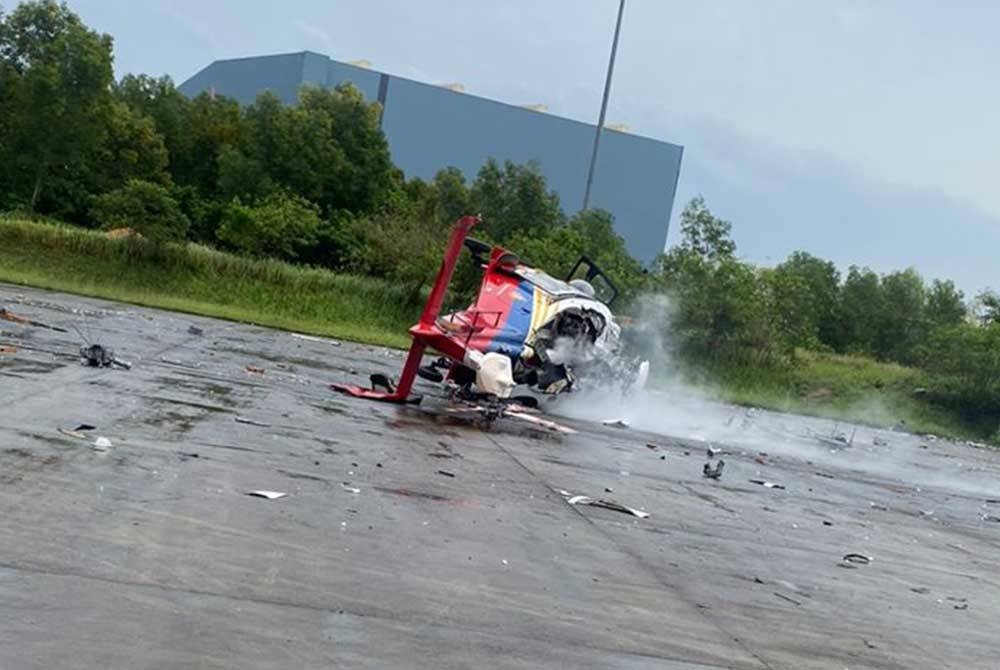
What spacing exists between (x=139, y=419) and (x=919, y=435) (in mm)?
31491

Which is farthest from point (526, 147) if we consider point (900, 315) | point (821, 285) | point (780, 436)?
point (780, 436)

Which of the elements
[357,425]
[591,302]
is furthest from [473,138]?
[357,425]

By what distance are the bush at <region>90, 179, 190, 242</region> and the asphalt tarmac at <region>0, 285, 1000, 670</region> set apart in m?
26.9

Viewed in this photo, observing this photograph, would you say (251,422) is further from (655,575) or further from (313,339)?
(313,339)

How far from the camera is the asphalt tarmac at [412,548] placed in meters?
4.80

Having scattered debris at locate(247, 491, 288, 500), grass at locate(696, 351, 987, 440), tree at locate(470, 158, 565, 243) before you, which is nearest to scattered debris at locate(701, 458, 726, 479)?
scattered debris at locate(247, 491, 288, 500)

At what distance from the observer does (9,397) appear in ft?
32.8

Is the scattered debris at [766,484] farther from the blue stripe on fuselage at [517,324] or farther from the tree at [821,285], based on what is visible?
the tree at [821,285]

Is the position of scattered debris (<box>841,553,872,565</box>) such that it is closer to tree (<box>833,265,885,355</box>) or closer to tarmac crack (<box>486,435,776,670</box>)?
tarmac crack (<box>486,435,776,670</box>)

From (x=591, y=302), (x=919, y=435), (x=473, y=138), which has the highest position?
(x=473, y=138)

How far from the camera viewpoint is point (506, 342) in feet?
55.7

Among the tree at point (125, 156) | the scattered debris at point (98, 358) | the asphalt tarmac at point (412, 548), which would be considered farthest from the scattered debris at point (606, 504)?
the tree at point (125, 156)

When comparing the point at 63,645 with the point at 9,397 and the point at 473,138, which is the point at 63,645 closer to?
the point at 9,397

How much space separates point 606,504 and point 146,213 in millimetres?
35246
